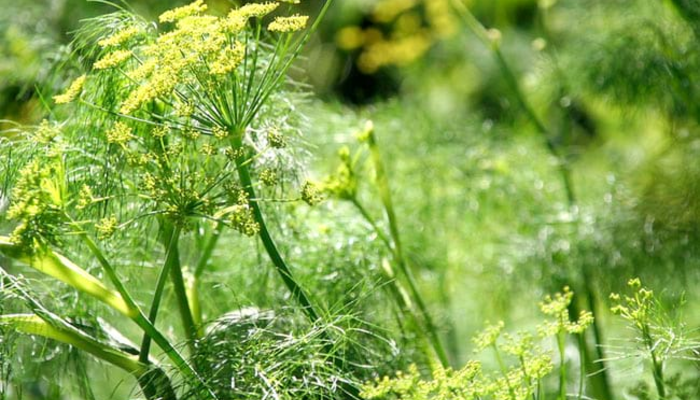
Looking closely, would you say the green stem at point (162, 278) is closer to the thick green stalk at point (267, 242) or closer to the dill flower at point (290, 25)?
the thick green stalk at point (267, 242)

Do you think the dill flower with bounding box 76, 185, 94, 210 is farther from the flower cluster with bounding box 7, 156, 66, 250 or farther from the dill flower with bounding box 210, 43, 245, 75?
the dill flower with bounding box 210, 43, 245, 75

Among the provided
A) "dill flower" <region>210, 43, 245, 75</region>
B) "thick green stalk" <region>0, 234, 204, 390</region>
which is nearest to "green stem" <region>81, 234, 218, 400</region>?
"thick green stalk" <region>0, 234, 204, 390</region>

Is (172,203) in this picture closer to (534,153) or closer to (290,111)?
(290,111)

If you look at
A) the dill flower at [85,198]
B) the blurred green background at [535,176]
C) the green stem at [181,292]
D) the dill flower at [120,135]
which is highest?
the dill flower at [120,135]

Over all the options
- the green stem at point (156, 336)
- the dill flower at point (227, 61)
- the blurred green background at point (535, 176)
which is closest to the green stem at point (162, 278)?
the green stem at point (156, 336)

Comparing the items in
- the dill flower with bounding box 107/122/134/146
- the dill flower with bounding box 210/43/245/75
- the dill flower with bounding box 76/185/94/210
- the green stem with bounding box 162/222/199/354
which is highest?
the dill flower with bounding box 210/43/245/75

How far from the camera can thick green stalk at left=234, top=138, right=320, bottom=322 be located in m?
0.95

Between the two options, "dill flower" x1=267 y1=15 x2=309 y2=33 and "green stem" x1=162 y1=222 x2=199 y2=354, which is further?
"green stem" x1=162 y1=222 x2=199 y2=354

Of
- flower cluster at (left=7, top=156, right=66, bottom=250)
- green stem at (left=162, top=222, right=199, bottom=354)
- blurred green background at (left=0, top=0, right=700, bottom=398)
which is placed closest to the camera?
flower cluster at (left=7, top=156, right=66, bottom=250)

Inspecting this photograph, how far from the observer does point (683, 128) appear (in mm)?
1780

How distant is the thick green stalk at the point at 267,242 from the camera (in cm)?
95

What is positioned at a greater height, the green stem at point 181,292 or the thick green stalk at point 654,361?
the green stem at point 181,292

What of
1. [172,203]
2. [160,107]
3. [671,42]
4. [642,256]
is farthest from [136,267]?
[671,42]

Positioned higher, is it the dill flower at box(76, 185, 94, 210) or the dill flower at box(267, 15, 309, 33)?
the dill flower at box(267, 15, 309, 33)
